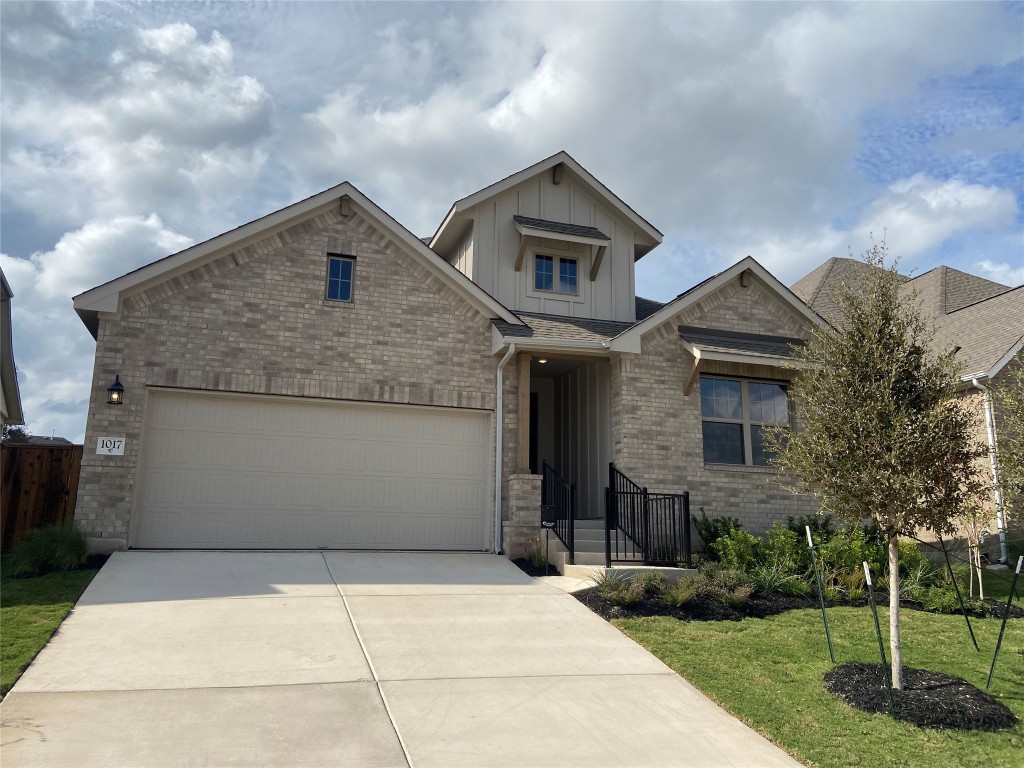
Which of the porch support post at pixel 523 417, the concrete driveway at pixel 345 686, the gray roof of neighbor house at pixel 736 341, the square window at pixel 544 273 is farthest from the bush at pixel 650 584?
the square window at pixel 544 273

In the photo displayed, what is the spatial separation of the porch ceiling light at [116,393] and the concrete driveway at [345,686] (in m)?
2.84

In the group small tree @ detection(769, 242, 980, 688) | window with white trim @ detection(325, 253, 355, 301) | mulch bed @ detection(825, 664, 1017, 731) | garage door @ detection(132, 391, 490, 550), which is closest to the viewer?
mulch bed @ detection(825, 664, 1017, 731)

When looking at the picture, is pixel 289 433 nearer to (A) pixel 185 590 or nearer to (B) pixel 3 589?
→ (A) pixel 185 590

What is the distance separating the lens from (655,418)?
1350 centimetres

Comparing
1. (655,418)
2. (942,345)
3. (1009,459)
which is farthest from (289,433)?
(942,345)

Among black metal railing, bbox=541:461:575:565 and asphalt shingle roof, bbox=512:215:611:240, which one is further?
asphalt shingle roof, bbox=512:215:611:240

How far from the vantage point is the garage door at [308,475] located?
462 inches

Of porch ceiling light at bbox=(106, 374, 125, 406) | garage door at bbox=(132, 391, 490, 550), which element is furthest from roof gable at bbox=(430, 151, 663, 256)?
porch ceiling light at bbox=(106, 374, 125, 406)

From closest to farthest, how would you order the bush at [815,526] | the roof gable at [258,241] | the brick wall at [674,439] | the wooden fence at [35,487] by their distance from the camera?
the wooden fence at [35,487] → the roof gable at [258,241] → the bush at [815,526] → the brick wall at [674,439]

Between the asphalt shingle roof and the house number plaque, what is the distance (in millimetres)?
8216

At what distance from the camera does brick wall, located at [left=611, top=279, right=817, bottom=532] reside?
1331 centimetres

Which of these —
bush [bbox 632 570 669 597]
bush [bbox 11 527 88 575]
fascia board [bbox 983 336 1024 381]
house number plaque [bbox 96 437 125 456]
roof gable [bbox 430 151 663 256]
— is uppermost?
roof gable [bbox 430 151 663 256]

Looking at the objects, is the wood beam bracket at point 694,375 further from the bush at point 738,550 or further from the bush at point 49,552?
the bush at point 49,552

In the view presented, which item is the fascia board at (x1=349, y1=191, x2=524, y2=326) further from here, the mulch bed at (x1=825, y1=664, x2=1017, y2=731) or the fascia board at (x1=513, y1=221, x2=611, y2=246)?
the mulch bed at (x1=825, y1=664, x2=1017, y2=731)
